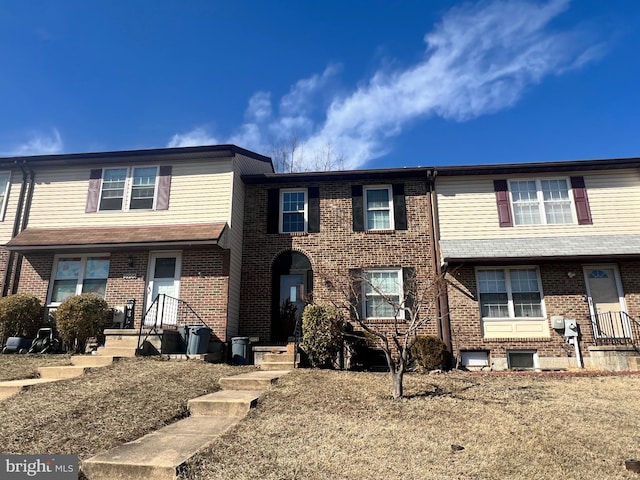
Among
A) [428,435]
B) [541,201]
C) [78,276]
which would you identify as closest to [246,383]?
[428,435]

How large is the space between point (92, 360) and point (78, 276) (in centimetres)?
401

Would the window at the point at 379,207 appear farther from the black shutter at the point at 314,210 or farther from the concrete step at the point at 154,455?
the concrete step at the point at 154,455

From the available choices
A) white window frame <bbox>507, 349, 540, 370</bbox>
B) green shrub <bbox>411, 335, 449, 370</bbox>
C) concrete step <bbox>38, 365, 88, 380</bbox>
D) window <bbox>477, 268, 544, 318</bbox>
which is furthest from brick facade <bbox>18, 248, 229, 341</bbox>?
white window frame <bbox>507, 349, 540, 370</bbox>

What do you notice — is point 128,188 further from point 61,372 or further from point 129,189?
point 61,372

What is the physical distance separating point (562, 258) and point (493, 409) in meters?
7.23

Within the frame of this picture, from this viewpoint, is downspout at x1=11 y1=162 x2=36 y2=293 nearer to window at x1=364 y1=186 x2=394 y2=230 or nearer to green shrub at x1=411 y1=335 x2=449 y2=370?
window at x1=364 y1=186 x2=394 y2=230

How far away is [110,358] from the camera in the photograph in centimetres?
947

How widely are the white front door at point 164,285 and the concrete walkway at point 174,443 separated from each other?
5.68m

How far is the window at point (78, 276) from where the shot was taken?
12439mm

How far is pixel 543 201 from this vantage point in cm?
1290

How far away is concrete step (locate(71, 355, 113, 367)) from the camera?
30.8 feet

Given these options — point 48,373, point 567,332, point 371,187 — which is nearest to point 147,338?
point 48,373

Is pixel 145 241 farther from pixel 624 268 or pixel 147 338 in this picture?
pixel 624 268

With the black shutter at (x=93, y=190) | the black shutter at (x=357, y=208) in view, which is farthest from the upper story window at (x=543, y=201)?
the black shutter at (x=93, y=190)
